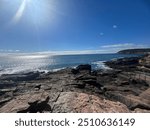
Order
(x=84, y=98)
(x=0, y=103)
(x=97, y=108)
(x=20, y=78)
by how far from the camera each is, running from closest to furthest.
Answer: (x=97, y=108) < (x=84, y=98) < (x=0, y=103) < (x=20, y=78)

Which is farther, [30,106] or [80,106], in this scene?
[30,106]

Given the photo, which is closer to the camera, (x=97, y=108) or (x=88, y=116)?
(x=88, y=116)

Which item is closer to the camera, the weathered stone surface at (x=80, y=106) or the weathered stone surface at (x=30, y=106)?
the weathered stone surface at (x=80, y=106)

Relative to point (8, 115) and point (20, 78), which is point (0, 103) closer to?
point (8, 115)

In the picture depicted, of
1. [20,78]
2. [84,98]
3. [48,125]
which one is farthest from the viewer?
[20,78]

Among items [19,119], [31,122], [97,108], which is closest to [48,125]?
[31,122]

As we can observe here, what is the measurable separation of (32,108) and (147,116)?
5.25 metres

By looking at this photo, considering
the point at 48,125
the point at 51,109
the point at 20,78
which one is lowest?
the point at 20,78

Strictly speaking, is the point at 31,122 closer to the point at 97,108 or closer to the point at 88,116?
the point at 88,116

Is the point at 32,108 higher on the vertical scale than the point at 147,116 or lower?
lower

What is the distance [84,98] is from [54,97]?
58.2 inches

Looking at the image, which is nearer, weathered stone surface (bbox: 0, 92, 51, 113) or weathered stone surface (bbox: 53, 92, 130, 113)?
weathered stone surface (bbox: 53, 92, 130, 113)

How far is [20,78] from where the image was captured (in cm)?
3522

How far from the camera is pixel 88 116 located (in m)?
3.86
